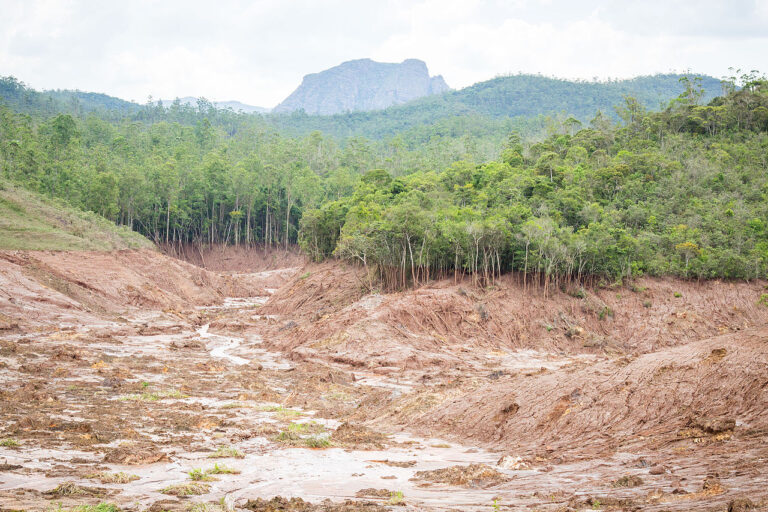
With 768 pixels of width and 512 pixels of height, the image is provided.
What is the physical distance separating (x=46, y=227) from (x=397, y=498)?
1922 inches

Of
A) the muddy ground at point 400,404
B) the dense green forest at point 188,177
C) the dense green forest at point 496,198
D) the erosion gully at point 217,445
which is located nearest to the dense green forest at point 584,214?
the dense green forest at point 496,198

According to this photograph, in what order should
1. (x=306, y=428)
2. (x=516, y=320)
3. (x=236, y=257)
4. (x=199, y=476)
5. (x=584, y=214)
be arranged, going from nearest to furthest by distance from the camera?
(x=199, y=476) < (x=306, y=428) < (x=516, y=320) < (x=584, y=214) < (x=236, y=257)

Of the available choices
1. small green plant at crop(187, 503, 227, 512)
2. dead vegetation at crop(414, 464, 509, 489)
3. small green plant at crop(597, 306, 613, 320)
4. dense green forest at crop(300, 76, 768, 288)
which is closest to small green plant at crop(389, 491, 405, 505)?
dead vegetation at crop(414, 464, 509, 489)

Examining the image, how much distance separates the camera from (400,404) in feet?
66.1

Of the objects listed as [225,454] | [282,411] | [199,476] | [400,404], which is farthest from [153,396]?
[199,476]

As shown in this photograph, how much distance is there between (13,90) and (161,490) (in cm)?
21350

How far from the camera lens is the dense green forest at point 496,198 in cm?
4078

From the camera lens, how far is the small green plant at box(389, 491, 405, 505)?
32.1 ft

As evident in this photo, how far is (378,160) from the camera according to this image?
375 ft

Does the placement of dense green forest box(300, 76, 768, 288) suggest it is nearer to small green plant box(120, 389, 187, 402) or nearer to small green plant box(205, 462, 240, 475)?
small green plant box(120, 389, 187, 402)

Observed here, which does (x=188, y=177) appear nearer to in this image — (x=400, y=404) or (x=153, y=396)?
(x=153, y=396)

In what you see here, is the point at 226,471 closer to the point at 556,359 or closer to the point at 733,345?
the point at 733,345

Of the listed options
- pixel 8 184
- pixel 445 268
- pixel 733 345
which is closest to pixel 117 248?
pixel 8 184

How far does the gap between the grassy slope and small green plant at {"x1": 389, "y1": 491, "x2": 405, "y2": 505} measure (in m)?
42.8
